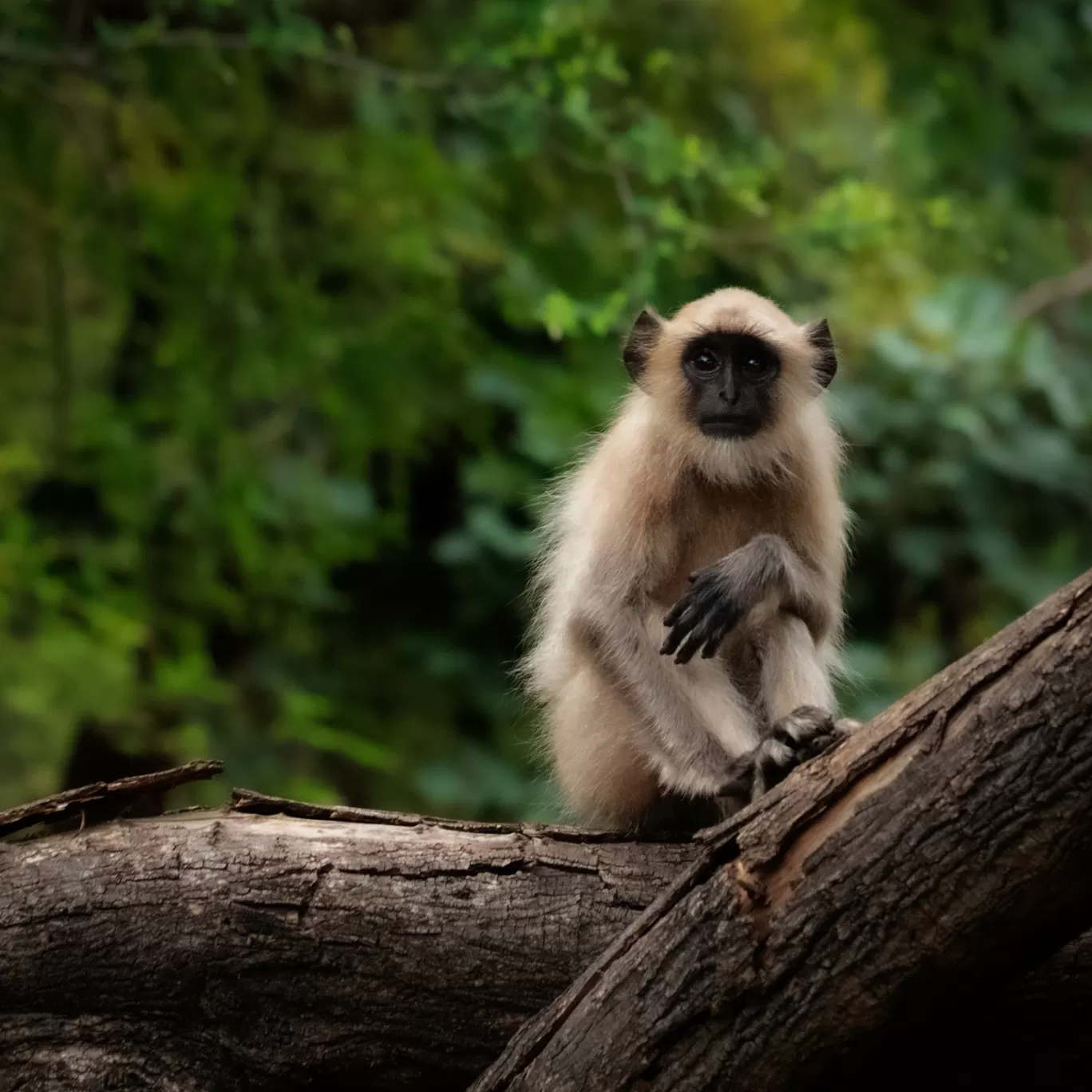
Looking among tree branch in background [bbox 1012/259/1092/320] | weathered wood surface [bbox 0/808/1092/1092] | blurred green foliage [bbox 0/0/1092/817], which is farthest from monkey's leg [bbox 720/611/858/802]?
tree branch in background [bbox 1012/259/1092/320]

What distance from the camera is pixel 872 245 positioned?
727 centimetres

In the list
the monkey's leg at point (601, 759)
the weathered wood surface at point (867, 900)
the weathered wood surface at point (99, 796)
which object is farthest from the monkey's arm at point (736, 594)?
the weathered wood surface at point (99, 796)

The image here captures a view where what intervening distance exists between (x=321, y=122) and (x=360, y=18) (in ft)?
2.40

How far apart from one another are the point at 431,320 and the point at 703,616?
3596 millimetres

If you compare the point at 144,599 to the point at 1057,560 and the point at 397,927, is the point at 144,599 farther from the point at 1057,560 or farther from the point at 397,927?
the point at 1057,560

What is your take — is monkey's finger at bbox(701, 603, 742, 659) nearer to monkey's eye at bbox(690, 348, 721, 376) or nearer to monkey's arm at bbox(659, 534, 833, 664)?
monkey's arm at bbox(659, 534, 833, 664)

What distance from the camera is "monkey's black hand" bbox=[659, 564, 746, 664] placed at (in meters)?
4.12

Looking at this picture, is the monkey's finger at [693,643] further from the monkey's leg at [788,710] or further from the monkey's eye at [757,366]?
the monkey's eye at [757,366]

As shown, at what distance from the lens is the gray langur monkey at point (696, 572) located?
4.30 meters

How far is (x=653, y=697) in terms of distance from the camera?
4.36 m

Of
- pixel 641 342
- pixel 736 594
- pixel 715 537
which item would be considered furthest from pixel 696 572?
pixel 641 342

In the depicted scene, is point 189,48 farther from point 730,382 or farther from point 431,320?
point 730,382

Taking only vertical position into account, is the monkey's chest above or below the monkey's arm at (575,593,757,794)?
above

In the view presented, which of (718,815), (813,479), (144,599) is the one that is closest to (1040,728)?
(718,815)
